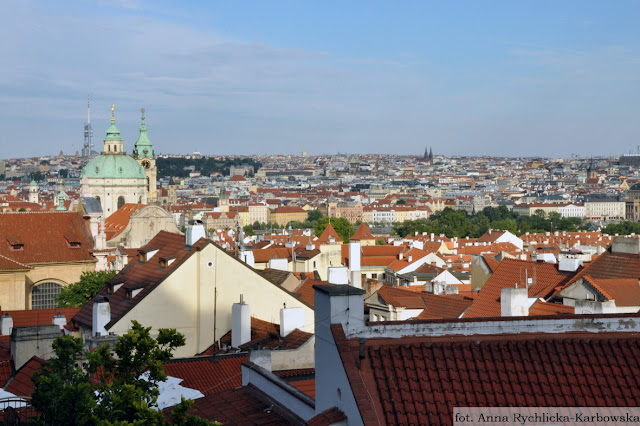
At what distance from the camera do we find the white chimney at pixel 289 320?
580 inches

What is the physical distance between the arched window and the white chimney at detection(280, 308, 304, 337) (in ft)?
75.1

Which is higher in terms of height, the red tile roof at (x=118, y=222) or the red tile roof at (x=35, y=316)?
the red tile roof at (x=35, y=316)

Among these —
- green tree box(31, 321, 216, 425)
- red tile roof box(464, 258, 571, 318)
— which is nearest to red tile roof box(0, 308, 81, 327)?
red tile roof box(464, 258, 571, 318)

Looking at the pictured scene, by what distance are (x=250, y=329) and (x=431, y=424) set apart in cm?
854

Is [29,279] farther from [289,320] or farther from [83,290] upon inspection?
[289,320]

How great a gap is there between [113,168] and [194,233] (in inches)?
2980

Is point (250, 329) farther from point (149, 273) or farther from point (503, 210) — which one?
point (503, 210)

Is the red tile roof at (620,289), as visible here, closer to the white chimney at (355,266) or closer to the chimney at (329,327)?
the white chimney at (355,266)

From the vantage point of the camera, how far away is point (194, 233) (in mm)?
18547

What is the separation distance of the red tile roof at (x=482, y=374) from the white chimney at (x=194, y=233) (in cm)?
1122

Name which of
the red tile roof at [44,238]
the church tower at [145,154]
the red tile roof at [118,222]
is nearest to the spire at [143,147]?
the church tower at [145,154]

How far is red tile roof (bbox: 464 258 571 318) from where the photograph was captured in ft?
66.9

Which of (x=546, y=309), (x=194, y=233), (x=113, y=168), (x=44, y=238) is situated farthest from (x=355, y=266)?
(x=113, y=168)

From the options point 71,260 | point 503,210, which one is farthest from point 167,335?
point 503,210
